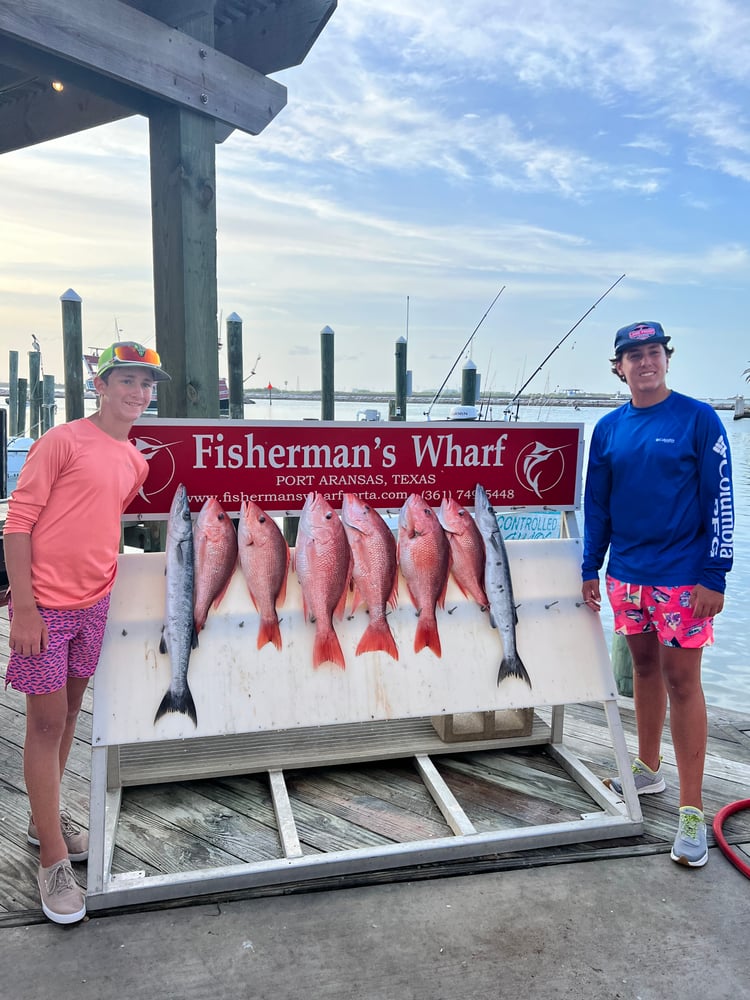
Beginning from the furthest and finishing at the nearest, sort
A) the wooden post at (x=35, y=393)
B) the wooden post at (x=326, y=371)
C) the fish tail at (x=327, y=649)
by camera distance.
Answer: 1. the wooden post at (x=35, y=393)
2. the wooden post at (x=326, y=371)
3. the fish tail at (x=327, y=649)

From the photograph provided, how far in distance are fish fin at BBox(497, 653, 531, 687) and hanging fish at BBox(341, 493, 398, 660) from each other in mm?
493

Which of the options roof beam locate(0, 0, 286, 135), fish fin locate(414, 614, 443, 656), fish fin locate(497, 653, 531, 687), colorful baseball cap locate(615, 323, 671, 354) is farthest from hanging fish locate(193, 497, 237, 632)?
roof beam locate(0, 0, 286, 135)

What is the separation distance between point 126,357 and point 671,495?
6.82ft

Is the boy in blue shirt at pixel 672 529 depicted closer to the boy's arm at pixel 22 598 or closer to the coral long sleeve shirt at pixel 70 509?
the coral long sleeve shirt at pixel 70 509

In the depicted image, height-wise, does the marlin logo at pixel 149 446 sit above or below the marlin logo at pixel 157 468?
above

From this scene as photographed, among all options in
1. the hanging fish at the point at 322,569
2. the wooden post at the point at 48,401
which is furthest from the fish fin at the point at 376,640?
the wooden post at the point at 48,401

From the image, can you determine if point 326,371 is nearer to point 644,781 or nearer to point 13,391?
point 644,781

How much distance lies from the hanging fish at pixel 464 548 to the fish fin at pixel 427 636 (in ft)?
0.73

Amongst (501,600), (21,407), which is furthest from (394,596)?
(21,407)

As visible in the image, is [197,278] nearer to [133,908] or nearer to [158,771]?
[158,771]

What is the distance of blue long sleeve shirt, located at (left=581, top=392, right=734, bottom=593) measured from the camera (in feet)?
8.42

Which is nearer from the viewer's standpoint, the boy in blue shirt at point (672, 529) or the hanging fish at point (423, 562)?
the boy in blue shirt at point (672, 529)

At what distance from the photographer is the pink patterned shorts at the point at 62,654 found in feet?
7.18

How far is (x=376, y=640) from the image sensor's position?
2787 millimetres
